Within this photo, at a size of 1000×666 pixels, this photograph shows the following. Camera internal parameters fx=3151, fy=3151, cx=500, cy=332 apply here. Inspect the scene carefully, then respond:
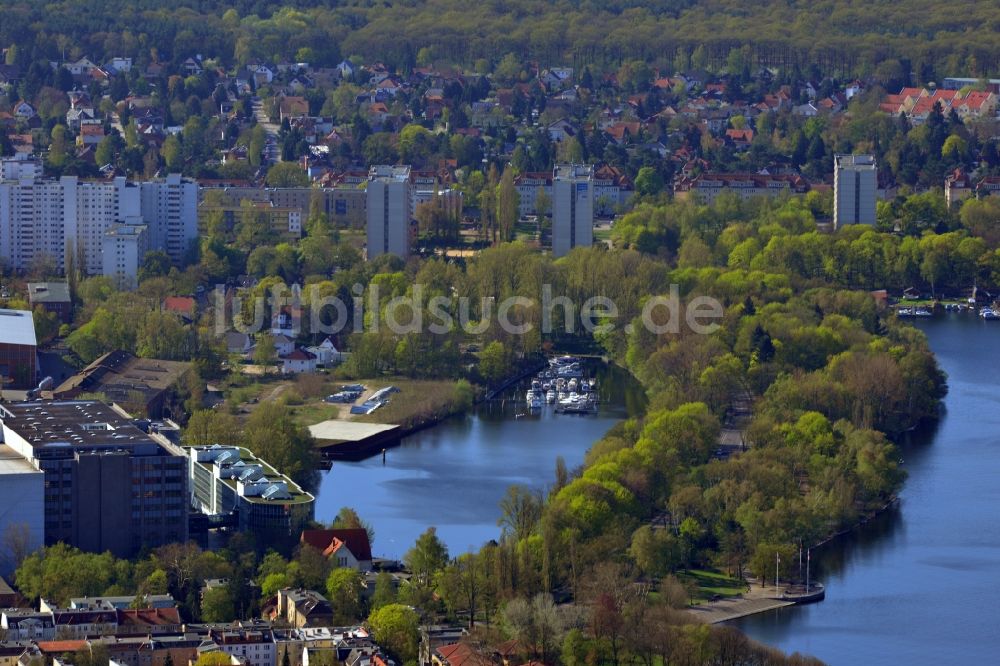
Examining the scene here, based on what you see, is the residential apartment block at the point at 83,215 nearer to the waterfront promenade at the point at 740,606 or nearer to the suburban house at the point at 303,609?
the waterfront promenade at the point at 740,606

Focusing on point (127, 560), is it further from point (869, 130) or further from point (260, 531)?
point (869, 130)

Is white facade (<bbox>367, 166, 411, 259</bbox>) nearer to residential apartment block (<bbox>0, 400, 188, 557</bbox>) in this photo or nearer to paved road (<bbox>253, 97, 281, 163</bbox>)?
paved road (<bbox>253, 97, 281, 163</bbox>)

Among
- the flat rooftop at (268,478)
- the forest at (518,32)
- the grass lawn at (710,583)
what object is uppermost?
the forest at (518,32)

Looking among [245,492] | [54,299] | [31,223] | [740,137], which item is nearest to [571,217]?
[31,223]

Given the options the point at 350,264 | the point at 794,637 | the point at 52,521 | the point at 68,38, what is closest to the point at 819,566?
the point at 794,637

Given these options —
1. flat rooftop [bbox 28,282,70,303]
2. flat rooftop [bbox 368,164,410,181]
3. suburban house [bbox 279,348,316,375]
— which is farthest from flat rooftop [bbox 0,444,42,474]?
flat rooftop [bbox 368,164,410,181]

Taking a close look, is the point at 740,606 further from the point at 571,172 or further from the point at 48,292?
the point at 571,172

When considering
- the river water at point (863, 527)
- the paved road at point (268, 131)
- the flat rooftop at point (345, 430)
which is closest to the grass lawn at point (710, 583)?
the river water at point (863, 527)
